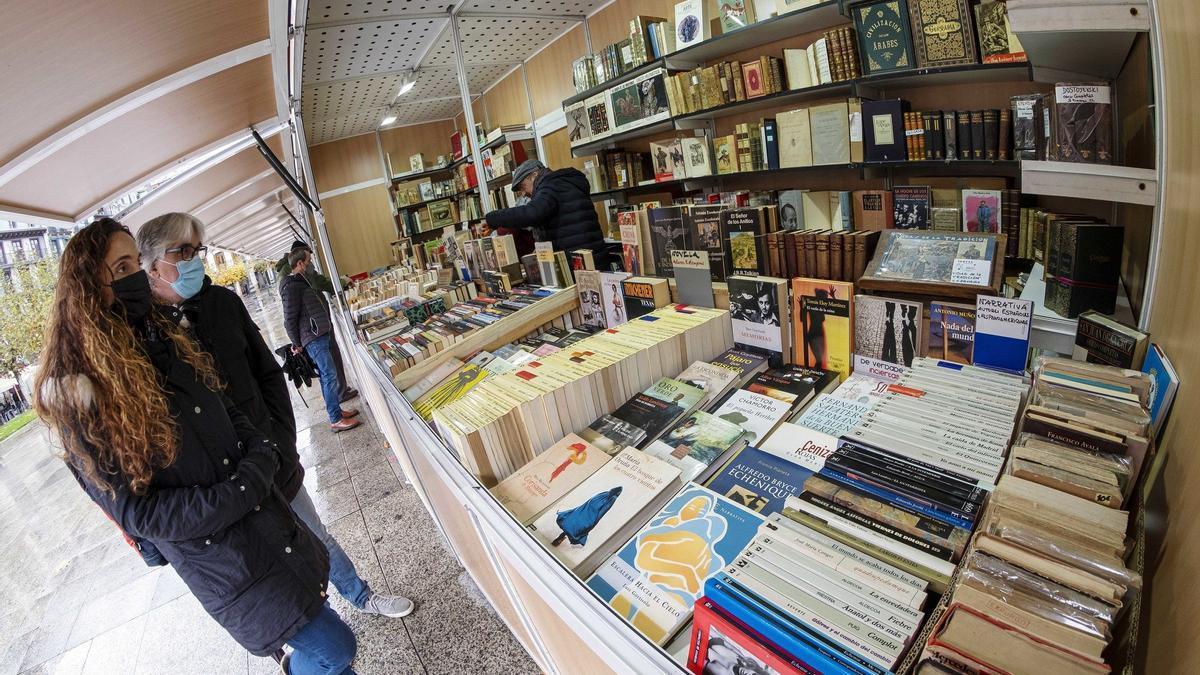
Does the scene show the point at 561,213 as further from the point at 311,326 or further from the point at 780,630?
the point at 780,630

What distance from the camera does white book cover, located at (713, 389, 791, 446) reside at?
138 centimetres

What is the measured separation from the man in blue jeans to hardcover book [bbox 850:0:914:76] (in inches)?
164

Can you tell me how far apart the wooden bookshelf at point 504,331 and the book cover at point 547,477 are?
3.22 feet

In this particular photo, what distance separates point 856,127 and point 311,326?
4.34 metres

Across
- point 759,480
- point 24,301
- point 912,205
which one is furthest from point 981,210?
point 24,301

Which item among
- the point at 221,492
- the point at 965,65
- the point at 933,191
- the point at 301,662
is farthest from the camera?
the point at 933,191

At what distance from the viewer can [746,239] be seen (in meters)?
1.71

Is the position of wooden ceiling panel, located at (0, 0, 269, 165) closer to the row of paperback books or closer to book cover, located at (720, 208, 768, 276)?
book cover, located at (720, 208, 768, 276)

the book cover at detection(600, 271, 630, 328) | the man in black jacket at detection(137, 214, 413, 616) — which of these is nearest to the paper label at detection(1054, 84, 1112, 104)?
the book cover at detection(600, 271, 630, 328)

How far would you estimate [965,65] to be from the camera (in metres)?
2.20

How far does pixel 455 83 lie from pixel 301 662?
20.6ft

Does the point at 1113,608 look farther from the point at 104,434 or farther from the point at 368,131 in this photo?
the point at 368,131

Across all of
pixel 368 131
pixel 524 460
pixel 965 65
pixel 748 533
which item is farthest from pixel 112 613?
pixel 368 131

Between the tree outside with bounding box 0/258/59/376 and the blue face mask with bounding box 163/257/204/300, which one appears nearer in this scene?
the blue face mask with bounding box 163/257/204/300
